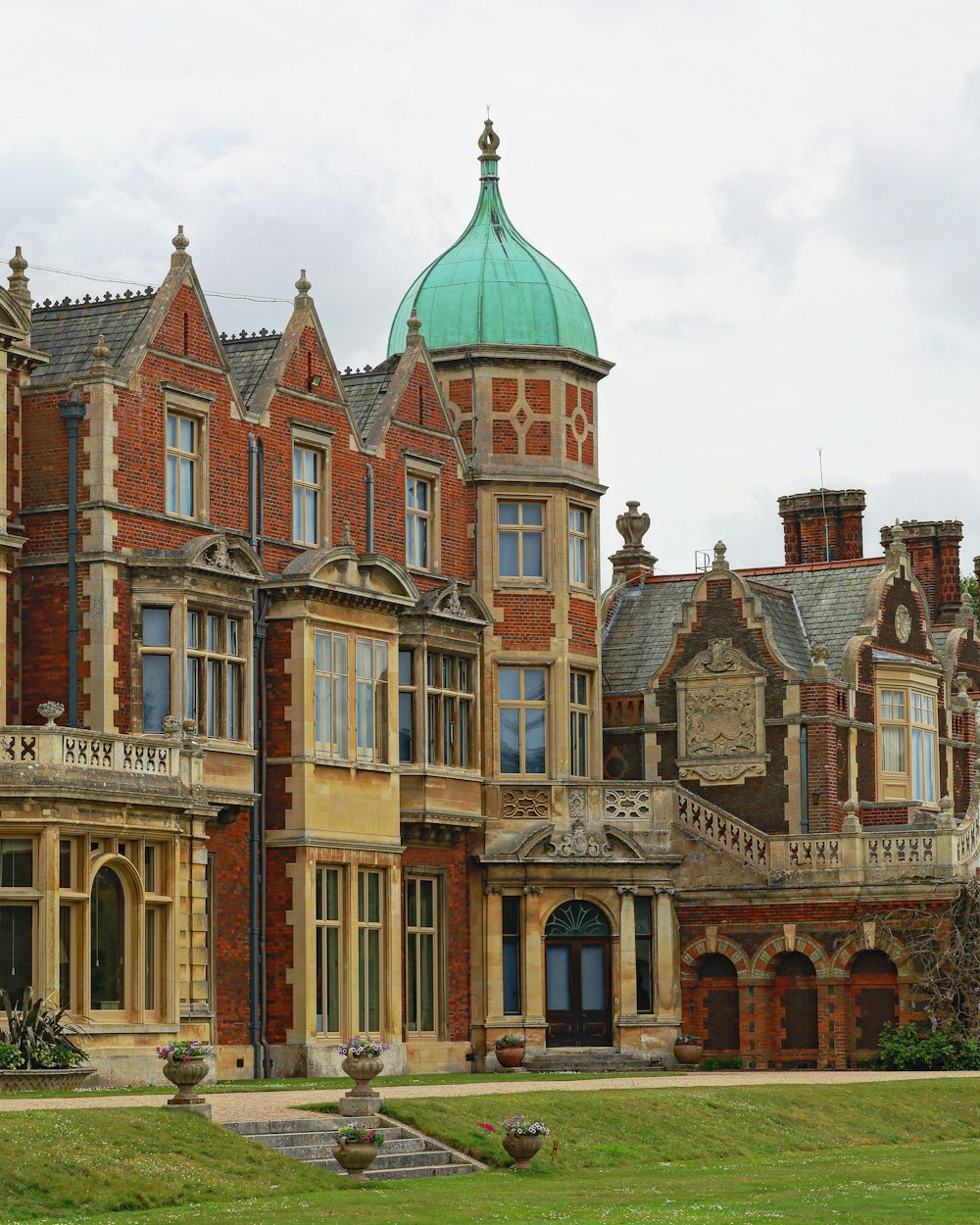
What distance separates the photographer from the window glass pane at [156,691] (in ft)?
133

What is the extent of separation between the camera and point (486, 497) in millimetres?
48688

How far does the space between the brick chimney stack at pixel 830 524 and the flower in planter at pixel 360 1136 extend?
32687 mm

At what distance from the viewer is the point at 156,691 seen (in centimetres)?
4047

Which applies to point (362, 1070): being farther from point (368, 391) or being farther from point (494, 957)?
point (368, 391)

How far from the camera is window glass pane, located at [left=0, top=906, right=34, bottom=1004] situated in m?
36.5

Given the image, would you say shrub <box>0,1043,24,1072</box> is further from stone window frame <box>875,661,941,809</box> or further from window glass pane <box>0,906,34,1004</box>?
stone window frame <box>875,661,941,809</box>

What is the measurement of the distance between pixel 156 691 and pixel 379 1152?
1164 centimetres

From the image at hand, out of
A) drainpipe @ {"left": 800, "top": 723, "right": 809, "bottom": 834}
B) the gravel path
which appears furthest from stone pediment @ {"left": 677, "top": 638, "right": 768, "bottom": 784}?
the gravel path

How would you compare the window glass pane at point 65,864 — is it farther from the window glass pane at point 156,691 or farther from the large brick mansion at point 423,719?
the window glass pane at point 156,691

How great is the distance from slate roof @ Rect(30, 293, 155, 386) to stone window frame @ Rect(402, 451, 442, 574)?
6.63 m

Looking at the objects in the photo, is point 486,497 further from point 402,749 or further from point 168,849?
point 168,849

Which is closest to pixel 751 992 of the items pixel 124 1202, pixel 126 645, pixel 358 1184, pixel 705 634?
pixel 705 634

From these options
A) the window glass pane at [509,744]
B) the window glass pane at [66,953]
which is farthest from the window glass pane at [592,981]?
the window glass pane at [66,953]

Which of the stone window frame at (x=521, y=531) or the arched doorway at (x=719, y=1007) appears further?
the arched doorway at (x=719, y=1007)
